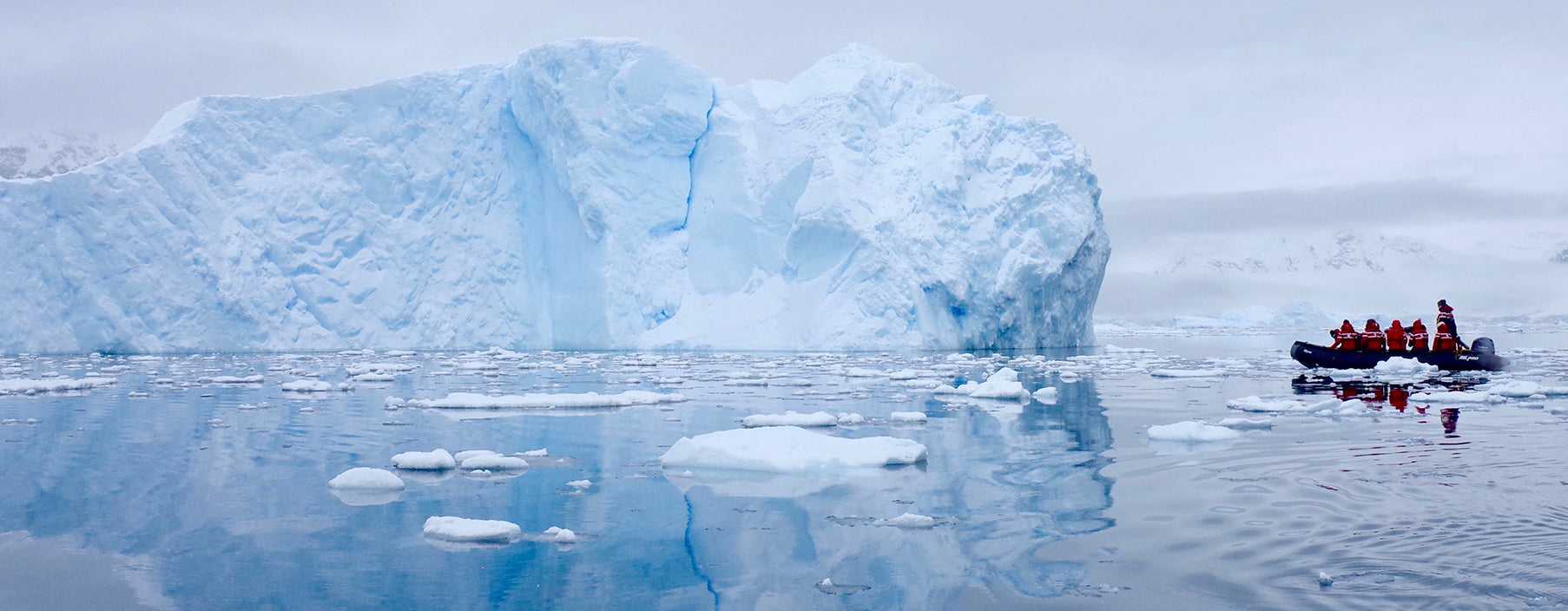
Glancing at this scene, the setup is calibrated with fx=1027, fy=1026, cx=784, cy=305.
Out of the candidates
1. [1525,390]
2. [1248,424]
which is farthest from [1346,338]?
[1248,424]

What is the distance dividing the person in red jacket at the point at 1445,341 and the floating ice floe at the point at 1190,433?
33.6 feet

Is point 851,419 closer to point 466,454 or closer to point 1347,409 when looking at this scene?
point 466,454

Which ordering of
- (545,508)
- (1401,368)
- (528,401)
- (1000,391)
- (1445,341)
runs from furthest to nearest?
(1445,341) < (1401,368) < (1000,391) < (528,401) < (545,508)

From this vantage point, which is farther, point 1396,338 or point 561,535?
point 1396,338

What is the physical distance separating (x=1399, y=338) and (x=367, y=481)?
15268 millimetres

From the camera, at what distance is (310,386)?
36.7 ft

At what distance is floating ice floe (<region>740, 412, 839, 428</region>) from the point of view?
24.8 feet

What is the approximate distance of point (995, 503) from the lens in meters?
4.55

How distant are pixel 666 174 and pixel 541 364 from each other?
8.78 m

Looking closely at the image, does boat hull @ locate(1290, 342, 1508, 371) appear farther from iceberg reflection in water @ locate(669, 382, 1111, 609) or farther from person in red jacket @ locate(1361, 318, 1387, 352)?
iceberg reflection in water @ locate(669, 382, 1111, 609)

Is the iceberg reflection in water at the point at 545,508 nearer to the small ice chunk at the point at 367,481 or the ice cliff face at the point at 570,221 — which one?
the small ice chunk at the point at 367,481

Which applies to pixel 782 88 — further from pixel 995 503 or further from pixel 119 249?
pixel 995 503

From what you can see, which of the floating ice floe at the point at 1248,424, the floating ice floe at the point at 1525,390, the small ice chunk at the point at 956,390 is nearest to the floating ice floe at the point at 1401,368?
the floating ice floe at the point at 1525,390

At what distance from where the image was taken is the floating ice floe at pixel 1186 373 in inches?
555
